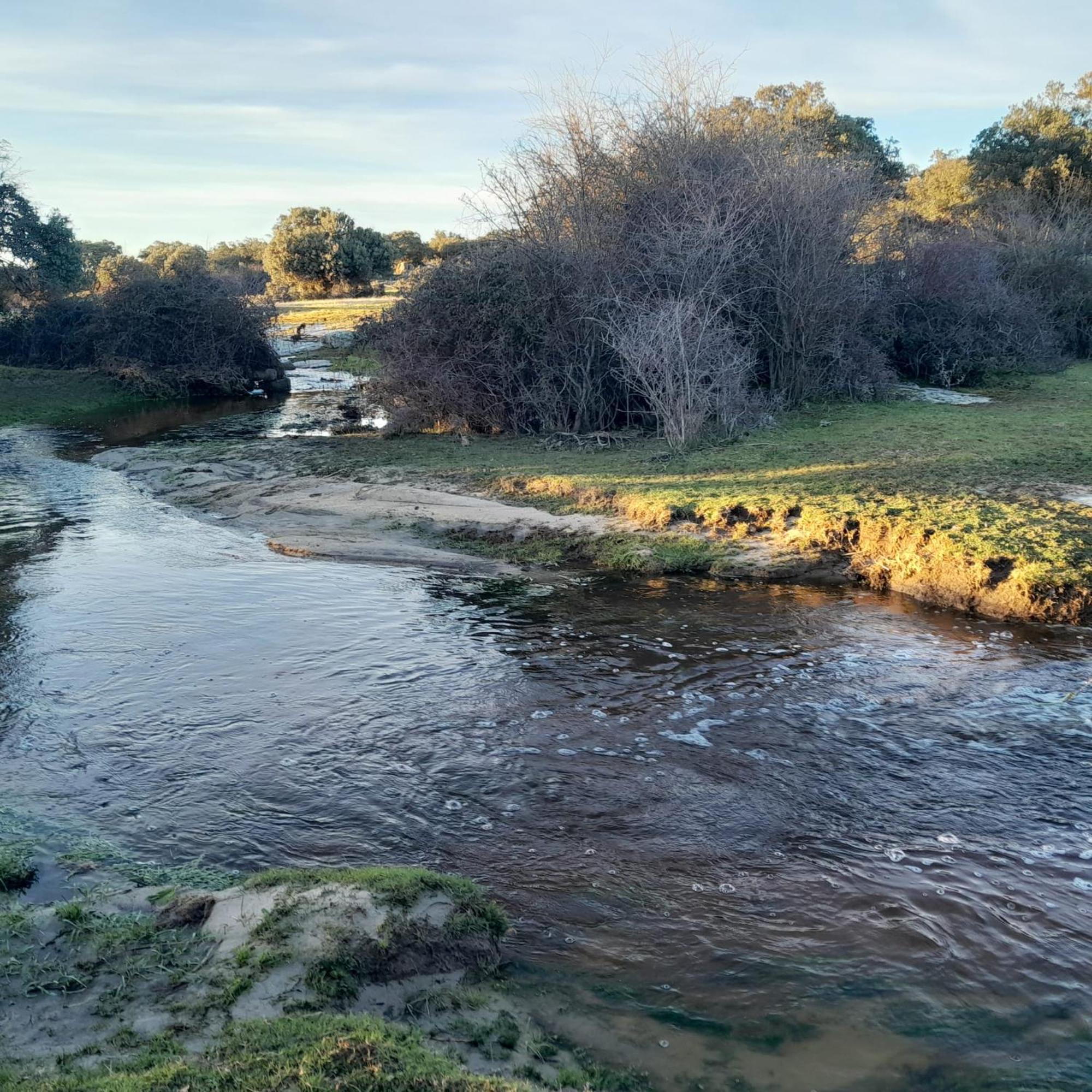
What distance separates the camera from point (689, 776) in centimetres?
598

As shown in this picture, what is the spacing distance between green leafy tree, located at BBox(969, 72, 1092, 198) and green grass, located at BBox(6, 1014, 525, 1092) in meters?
41.5

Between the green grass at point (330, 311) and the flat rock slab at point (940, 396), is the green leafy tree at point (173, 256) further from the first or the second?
the flat rock slab at point (940, 396)

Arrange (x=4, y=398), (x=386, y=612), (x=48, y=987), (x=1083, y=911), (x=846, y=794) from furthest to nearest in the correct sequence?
(x=4, y=398) < (x=386, y=612) < (x=846, y=794) < (x=1083, y=911) < (x=48, y=987)

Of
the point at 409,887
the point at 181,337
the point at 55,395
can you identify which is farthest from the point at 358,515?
the point at 55,395

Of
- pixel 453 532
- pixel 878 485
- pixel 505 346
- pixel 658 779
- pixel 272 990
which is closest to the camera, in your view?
pixel 272 990

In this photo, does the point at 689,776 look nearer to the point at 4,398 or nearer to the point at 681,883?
the point at 681,883

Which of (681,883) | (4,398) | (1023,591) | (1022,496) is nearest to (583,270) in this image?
(1022,496)

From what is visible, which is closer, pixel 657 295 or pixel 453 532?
pixel 453 532

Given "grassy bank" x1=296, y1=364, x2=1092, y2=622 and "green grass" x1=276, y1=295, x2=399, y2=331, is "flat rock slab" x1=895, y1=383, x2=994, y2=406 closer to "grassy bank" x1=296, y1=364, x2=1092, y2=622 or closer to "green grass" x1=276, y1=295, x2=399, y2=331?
"grassy bank" x1=296, y1=364, x2=1092, y2=622

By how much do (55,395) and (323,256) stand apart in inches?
1036

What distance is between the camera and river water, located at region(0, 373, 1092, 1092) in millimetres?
3980

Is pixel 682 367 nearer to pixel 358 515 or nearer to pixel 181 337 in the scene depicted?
pixel 358 515

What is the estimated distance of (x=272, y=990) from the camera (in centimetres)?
378

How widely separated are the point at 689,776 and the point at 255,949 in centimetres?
286
